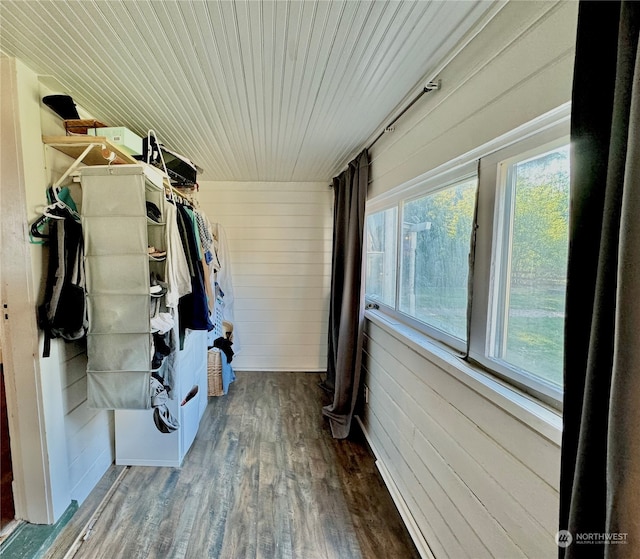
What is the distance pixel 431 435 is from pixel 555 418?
0.73 metres

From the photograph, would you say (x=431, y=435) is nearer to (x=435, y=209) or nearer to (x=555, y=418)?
(x=555, y=418)

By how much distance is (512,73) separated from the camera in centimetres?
99

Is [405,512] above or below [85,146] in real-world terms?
below

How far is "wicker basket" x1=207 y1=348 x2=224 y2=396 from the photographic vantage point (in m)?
3.02

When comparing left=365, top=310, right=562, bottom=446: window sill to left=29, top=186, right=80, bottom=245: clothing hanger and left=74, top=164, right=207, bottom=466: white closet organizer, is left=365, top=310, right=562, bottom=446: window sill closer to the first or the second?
left=74, top=164, right=207, bottom=466: white closet organizer

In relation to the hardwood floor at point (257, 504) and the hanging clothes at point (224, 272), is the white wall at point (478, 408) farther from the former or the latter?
the hanging clothes at point (224, 272)

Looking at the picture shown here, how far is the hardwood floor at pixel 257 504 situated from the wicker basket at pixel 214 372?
50cm

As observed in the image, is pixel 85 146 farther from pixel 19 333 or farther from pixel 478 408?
pixel 478 408

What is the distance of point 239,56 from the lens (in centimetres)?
Result: 133

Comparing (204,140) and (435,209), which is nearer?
(435,209)

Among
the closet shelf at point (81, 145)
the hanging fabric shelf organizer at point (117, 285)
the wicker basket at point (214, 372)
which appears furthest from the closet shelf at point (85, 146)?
the wicker basket at point (214, 372)

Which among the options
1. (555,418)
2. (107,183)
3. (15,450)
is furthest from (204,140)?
(555,418)

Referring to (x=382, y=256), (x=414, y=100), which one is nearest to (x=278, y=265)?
(x=382, y=256)

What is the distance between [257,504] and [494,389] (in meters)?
1.54
